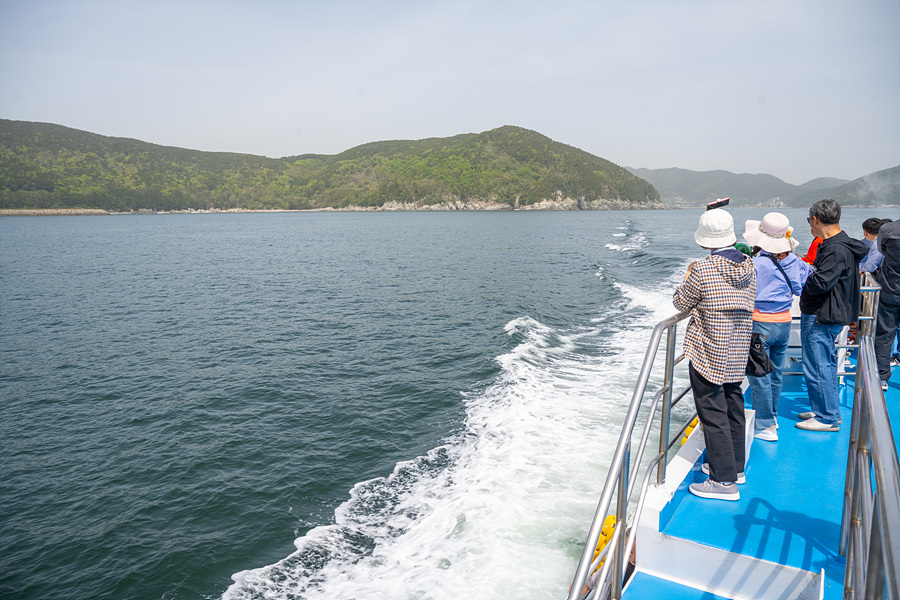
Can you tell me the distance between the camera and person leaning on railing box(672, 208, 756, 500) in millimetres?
3652

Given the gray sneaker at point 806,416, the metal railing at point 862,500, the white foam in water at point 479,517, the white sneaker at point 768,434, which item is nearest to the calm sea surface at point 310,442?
the white foam in water at point 479,517

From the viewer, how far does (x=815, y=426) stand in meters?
Answer: 5.08

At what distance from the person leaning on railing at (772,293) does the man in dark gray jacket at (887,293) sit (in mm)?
1614

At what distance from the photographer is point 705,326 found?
12.3ft

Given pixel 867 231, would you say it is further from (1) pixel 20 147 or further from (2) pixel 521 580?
(1) pixel 20 147

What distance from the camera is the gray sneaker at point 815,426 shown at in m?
5.05

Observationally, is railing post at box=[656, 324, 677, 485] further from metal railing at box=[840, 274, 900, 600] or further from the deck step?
metal railing at box=[840, 274, 900, 600]

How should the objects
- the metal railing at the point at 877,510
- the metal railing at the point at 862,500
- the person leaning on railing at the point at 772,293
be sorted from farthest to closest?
1. the person leaning on railing at the point at 772,293
2. the metal railing at the point at 862,500
3. the metal railing at the point at 877,510

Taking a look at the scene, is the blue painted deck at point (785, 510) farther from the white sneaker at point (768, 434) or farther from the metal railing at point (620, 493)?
the metal railing at point (620, 493)

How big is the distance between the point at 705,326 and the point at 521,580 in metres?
3.50

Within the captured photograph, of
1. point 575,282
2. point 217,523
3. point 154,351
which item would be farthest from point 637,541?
point 575,282

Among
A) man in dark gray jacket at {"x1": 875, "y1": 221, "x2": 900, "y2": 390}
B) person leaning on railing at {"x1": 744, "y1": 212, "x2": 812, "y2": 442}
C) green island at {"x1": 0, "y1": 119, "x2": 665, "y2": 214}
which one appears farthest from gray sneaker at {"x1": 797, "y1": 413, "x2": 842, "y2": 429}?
green island at {"x1": 0, "y1": 119, "x2": 665, "y2": 214}

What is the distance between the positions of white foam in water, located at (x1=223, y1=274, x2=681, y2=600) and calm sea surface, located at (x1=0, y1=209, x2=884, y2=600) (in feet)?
0.11

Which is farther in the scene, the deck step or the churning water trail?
the churning water trail
